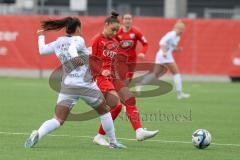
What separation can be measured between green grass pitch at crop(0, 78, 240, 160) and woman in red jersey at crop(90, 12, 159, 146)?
0.26 m

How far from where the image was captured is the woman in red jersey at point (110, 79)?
11961mm

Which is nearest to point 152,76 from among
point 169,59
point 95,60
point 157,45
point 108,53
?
point 169,59

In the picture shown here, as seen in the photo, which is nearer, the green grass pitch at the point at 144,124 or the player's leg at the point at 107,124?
the green grass pitch at the point at 144,124

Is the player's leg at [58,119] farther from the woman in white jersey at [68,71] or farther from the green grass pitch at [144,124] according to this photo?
the green grass pitch at [144,124]

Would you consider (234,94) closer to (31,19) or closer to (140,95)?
(140,95)

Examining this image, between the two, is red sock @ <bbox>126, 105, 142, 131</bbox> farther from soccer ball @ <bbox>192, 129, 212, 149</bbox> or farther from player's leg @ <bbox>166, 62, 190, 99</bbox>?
player's leg @ <bbox>166, 62, 190, 99</bbox>

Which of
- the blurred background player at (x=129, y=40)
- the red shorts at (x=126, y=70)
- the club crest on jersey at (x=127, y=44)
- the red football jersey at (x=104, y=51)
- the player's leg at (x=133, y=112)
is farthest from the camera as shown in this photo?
the club crest on jersey at (x=127, y=44)

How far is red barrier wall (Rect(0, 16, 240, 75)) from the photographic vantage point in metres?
30.4

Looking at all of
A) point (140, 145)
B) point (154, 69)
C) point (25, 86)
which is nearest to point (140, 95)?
point (154, 69)

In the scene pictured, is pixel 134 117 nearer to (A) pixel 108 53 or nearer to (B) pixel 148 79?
(A) pixel 108 53

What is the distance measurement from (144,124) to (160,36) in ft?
51.9

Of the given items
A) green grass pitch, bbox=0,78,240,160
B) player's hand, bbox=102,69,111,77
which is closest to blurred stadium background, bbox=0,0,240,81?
green grass pitch, bbox=0,78,240,160

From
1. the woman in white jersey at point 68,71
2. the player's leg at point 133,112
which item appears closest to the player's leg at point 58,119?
the woman in white jersey at point 68,71

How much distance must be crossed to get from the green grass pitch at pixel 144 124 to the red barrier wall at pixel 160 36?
543 centimetres
